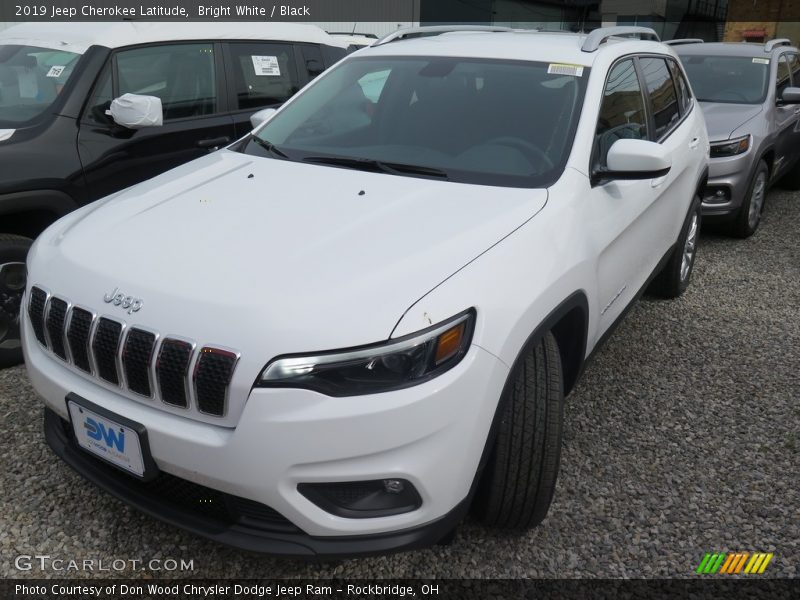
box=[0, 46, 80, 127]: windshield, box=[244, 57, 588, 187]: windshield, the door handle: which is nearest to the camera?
box=[244, 57, 588, 187]: windshield

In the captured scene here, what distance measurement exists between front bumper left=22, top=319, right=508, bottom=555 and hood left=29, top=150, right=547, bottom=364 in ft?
0.57

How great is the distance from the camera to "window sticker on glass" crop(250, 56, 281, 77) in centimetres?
456

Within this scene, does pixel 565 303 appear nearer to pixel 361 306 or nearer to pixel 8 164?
pixel 361 306

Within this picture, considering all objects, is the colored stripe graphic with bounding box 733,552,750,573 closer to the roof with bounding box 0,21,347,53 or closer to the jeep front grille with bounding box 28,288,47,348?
the jeep front grille with bounding box 28,288,47,348

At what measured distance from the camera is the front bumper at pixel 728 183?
18.3ft

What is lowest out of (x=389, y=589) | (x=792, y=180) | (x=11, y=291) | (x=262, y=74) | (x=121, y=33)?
(x=792, y=180)

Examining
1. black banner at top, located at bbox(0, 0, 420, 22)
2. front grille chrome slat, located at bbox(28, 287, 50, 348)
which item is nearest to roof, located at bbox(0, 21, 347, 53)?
black banner at top, located at bbox(0, 0, 420, 22)

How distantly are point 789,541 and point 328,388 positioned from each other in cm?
186

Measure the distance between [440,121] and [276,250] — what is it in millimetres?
1174

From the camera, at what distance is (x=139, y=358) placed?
1.86 m

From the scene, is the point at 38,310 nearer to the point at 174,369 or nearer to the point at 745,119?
the point at 174,369

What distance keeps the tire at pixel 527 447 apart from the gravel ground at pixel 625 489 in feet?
0.73

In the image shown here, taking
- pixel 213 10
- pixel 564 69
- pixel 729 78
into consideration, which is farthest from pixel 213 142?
pixel 213 10

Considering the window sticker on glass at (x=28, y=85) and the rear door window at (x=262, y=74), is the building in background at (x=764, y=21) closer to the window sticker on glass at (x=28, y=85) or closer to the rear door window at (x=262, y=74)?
the rear door window at (x=262, y=74)
